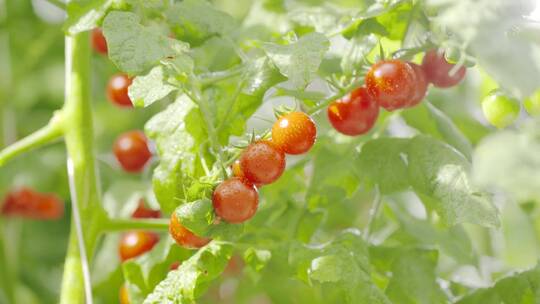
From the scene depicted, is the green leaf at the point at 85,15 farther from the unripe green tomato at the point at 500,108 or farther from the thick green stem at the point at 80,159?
the unripe green tomato at the point at 500,108


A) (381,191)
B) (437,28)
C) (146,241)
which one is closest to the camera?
(437,28)

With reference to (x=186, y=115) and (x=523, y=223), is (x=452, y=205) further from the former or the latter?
(x=523, y=223)

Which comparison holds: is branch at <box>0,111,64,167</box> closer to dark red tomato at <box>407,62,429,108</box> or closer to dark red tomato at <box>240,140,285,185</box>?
dark red tomato at <box>240,140,285,185</box>

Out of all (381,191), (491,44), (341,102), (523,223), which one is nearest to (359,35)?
(341,102)

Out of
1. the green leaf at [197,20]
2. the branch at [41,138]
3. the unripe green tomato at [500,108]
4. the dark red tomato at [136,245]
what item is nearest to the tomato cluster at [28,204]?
the dark red tomato at [136,245]

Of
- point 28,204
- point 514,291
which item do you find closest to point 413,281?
point 514,291

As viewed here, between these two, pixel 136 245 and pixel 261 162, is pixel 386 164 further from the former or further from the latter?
pixel 136 245
